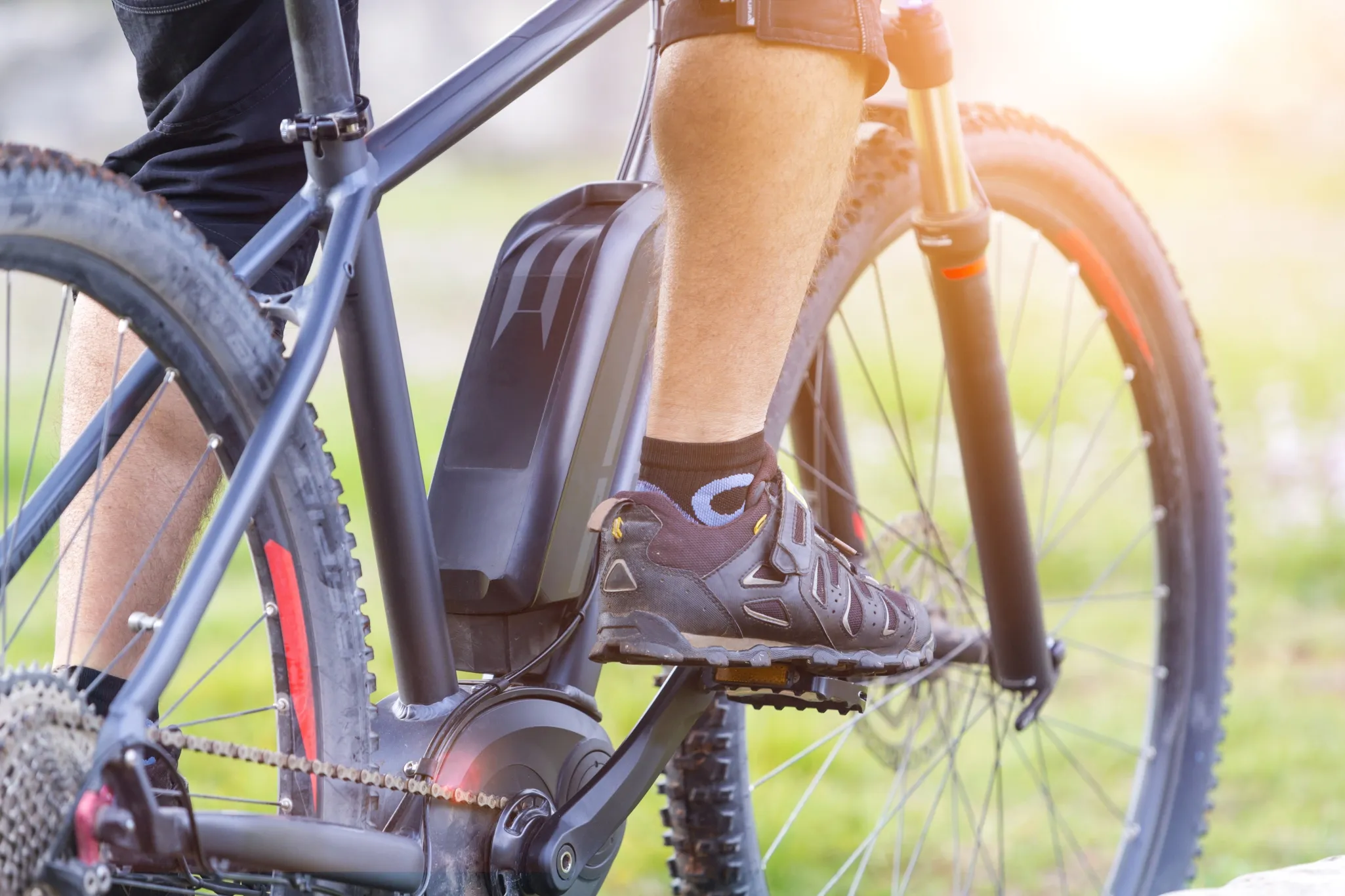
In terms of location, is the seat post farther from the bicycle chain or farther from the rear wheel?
the bicycle chain

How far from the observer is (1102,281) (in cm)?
179

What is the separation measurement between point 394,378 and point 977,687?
0.96 metres

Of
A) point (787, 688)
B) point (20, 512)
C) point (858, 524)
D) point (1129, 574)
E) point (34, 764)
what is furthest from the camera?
point (1129, 574)

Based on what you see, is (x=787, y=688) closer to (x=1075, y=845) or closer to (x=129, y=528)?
(x=129, y=528)

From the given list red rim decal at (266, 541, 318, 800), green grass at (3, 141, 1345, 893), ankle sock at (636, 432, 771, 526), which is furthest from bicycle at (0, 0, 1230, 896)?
green grass at (3, 141, 1345, 893)

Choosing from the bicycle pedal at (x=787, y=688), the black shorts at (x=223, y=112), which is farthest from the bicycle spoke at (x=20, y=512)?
the bicycle pedal at (x=787, y=688)

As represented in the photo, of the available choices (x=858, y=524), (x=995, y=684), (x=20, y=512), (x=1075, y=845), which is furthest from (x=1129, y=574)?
(x=20, y=512)

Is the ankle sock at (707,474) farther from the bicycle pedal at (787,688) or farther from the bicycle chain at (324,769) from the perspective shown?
the bicycle chain at (324,769)

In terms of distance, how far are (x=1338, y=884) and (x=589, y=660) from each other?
2.52 feet

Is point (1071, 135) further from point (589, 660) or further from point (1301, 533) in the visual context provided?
point (1301, 533)

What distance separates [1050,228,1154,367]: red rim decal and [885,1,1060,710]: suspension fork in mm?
280

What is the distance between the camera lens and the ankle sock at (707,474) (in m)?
1.13

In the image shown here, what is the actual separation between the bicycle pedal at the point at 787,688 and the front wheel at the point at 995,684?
234 millimetres

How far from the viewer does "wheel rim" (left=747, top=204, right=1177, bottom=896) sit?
176 centimetres
